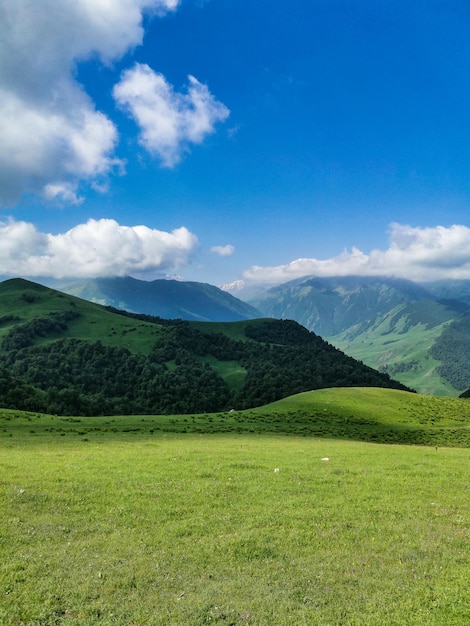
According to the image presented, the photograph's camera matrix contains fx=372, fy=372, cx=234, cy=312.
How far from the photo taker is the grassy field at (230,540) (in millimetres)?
10492

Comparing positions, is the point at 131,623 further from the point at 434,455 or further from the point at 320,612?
the point at 434,455

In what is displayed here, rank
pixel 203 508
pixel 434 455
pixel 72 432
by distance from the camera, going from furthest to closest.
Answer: pixel 72 432 < pixel 434 455 < pixel 203 508

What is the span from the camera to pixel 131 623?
9.85 m

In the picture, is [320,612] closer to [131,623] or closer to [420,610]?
[420,610]

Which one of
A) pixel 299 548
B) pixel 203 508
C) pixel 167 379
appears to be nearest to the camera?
pixel 299 548

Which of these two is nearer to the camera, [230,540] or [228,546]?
[228,546]

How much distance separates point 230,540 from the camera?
46.3 feet

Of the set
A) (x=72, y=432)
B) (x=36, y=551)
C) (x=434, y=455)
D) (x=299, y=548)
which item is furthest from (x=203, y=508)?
(x=72, y=432)

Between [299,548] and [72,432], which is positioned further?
[72,432]

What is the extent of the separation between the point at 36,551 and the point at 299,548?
9375 mm

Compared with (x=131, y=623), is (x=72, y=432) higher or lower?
lower

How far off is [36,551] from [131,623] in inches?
205

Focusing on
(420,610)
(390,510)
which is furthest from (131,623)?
(390,510)

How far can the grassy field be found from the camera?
10492 mm
